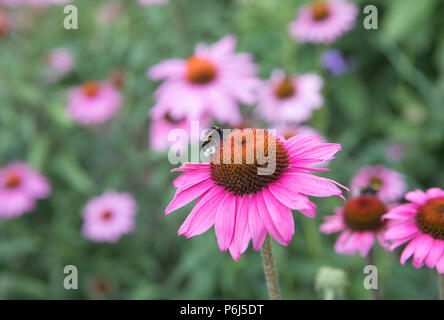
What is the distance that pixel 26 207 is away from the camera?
2.20 m

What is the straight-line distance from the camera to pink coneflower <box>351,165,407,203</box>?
1856mm

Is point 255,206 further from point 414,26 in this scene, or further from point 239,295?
point 414,26

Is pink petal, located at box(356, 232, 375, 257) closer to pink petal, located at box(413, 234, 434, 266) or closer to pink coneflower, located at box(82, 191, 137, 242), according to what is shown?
pink petal, located at box(413, 234, 434, 266)

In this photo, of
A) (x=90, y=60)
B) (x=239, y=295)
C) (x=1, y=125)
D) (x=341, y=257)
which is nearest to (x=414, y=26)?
(x=341, y=257)

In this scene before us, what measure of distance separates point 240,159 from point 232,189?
0.19 feet

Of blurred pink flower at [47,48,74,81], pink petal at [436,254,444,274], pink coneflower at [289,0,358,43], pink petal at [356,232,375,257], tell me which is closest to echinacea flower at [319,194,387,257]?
pink petal at [356,232,375,257]

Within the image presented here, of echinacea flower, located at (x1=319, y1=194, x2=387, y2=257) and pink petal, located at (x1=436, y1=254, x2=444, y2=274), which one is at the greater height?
echinacea flower, located at (x1=319, y1=194, x2=387, y2=257)

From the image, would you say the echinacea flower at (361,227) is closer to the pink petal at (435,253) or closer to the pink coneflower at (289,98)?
the pink petal at (435,253)

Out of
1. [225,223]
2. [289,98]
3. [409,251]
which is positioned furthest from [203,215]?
[289,98]

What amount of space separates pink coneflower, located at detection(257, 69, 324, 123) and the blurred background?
0.21 meters

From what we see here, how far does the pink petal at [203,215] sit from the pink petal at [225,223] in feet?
0.06

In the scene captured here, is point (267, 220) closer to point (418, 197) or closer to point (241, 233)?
point (241, 233)
